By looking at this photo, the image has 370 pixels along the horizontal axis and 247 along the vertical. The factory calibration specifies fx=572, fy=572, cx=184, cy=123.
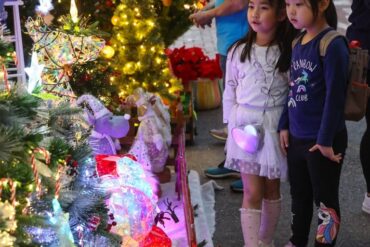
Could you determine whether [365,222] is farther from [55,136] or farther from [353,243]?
[55,136]

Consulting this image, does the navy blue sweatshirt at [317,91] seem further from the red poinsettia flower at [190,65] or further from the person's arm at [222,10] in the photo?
the red poinsettia flower at [190,65]

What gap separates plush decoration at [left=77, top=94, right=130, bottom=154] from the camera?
119 inches

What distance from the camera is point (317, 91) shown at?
2.51 m

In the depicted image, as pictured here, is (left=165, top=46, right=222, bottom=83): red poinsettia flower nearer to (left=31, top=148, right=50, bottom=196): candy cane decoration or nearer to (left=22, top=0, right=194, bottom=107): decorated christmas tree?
(left=22, top=0, right=194, bottom=107): decorated christmas tree

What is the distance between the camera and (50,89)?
8.18 feet

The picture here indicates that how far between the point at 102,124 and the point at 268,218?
1.01 m

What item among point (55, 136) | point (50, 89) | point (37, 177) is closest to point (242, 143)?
point (50, 89)

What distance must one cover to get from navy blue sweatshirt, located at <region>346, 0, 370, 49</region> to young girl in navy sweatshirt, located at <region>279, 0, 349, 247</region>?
2.10 feet

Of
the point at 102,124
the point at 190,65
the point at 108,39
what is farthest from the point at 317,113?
the point at 190,65

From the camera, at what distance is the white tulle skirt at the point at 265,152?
269cm

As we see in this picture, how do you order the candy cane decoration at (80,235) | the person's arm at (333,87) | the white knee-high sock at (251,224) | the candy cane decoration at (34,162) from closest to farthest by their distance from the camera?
the candy cane decoration at (34,162) < the candy cane decoration at (80,235) < the person's arm at (333,87) < the white knee-high sock at (251,224)

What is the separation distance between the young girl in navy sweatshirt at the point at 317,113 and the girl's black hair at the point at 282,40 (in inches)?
2.5

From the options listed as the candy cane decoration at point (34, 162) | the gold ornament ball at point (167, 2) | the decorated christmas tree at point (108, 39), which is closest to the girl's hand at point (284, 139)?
the decorated christmas tree at point (108, 39)

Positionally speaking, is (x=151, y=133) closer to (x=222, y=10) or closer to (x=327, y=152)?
(x=222, y=10)
